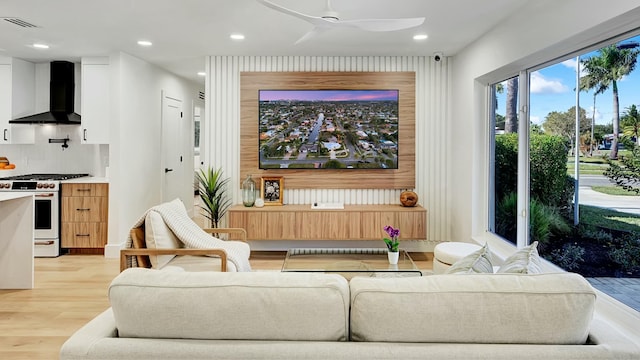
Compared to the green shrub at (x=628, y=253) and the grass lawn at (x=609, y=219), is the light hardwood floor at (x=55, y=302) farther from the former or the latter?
the green shrub at (x=628, y=253)

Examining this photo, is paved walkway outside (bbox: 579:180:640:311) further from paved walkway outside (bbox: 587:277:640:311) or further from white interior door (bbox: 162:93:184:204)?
white interior door (bbox: 162:93:184:204)

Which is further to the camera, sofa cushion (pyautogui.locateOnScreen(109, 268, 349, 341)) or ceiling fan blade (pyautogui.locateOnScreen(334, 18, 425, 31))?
ceiling fan blade (pyautogui.locateOnScreen(334, 18, 425, 31))

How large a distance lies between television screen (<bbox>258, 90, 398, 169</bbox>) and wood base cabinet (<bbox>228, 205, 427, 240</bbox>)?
0.68m

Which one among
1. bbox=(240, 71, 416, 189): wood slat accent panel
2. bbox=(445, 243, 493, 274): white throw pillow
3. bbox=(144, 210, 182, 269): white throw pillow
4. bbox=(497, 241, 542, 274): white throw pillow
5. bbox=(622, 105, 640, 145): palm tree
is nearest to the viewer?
bbox=(497, 241, 542, 274): white throw pillow

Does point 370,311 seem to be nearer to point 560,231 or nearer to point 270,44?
point 560,231

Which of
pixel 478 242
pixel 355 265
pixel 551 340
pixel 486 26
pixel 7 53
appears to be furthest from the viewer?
pixel 7 53

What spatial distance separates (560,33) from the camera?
116 inches

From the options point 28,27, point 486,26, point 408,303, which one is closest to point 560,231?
point 486,26

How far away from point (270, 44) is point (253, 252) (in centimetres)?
250

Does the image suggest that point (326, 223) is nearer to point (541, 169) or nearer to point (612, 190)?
point (541, 169)

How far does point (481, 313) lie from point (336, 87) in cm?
435

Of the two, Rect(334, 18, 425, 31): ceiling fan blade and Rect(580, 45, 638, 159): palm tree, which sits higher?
Rect(334, 18, 425, 31): ceiling fan blade

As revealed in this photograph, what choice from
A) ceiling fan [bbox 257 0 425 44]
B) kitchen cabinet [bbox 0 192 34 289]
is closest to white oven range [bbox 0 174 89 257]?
kitchen cabinet [bbox 0 192 34 289]

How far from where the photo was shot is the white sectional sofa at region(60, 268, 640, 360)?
4.28 feet
